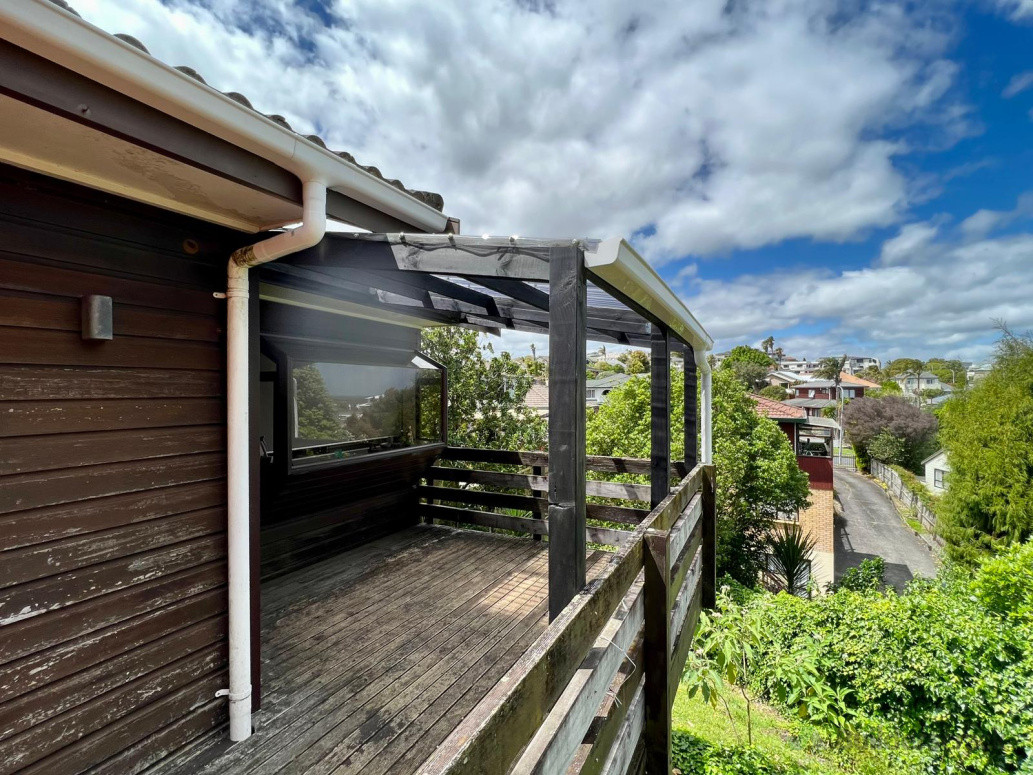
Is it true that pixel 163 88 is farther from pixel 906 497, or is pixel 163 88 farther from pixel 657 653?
pixel 906 497

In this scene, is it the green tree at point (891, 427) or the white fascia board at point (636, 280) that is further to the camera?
the green tree at point (891, 427)

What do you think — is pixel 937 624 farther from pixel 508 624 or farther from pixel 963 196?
pixel 963 196

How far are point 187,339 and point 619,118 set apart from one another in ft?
32.3

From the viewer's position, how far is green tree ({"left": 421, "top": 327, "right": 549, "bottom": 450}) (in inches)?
316

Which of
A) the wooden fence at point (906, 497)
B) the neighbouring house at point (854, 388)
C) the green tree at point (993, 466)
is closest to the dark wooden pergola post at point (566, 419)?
the green tree at point (993, 466)

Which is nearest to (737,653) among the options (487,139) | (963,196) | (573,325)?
(573,325)

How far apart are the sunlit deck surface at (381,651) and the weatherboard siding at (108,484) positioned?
38cm

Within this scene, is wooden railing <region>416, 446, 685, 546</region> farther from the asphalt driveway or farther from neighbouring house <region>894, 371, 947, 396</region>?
neighbouring house <region>894, 371, 947, 396</region>

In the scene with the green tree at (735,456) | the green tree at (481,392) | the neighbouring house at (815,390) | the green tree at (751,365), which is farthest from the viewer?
the neighbouring house at (815,390)

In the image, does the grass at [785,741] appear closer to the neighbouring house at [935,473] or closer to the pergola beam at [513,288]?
the pergola beam at [513,288]

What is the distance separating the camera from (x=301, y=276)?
2.92 metres

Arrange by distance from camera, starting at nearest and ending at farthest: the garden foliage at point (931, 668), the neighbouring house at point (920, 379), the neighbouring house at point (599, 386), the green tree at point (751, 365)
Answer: the garden foliage at point (931, 668), the neighbouring house at point (599, 386), the green tree at point (751, 365), the neighbouring house at point (920, 379)

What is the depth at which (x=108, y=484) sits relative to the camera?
1750 millimetres

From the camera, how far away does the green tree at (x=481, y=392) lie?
316 inches
